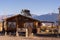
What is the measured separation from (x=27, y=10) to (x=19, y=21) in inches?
749

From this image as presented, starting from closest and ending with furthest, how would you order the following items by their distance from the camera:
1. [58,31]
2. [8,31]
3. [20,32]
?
[20,32], [8,31], [58,31]

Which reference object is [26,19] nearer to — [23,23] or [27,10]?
[23,23]

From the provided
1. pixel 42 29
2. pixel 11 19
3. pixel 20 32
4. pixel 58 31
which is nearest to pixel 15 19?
pixel 11 19

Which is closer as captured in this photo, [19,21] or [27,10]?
[19,21]

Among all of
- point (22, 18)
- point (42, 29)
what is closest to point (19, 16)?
point (22, 18)

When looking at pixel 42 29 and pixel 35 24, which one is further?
pixel 42 29

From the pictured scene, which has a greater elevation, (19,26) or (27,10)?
(27,10)

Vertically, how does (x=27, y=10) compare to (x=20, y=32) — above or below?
above

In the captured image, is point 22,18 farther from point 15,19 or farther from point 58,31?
point 58,31

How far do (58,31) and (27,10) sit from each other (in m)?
17.0

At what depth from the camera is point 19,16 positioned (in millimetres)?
39594

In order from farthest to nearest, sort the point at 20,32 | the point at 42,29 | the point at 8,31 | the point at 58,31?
the point at 42,29, the point at 58,31, the point at 8,31, the point at 20,32

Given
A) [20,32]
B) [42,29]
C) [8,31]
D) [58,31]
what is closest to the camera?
[20,32]

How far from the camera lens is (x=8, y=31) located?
41781 millimetres
